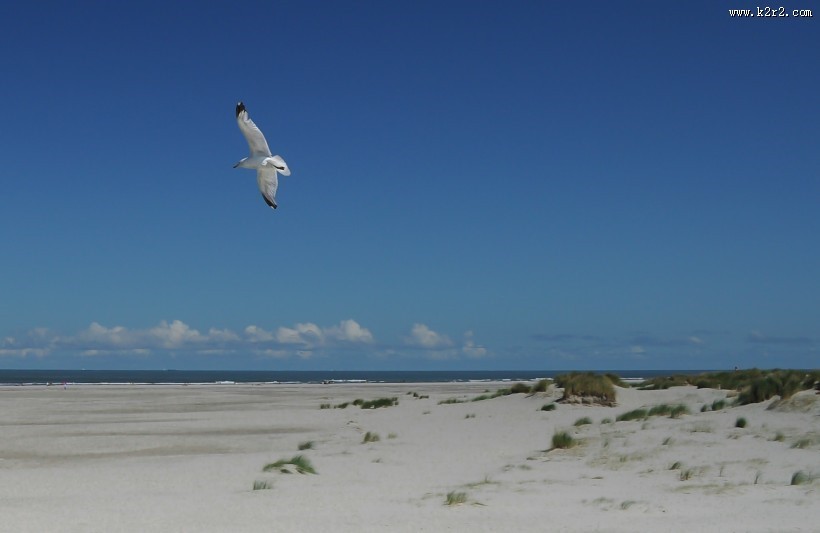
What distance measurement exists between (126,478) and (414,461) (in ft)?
17.0

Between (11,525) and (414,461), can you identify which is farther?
(414,461)

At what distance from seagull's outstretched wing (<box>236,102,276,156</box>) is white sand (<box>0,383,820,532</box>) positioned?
18.8ft

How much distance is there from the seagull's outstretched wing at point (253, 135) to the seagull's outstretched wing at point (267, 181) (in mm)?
321

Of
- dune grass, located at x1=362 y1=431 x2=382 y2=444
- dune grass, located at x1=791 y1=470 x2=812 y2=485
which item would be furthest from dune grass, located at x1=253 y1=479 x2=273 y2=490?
dune grass, located at x1=362 y1=431 x2=382 y2=444

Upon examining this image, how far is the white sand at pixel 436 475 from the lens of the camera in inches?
370

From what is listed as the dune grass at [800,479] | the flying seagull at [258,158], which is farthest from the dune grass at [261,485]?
the dune grass at [800,479]

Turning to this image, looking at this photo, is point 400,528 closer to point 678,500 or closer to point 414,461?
point 678,500

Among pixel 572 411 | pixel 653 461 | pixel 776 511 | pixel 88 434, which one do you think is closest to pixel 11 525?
pixel 776 511

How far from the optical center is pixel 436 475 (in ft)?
45.6

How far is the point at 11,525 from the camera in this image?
9172 mm

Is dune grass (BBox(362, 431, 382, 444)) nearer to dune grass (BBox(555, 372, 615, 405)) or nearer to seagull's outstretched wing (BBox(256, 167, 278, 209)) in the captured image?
seagull's outstretched wing (BBox(256, 167, 278, 209))

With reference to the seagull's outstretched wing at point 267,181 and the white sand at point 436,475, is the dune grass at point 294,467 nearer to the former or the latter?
the white sand at point 436,475

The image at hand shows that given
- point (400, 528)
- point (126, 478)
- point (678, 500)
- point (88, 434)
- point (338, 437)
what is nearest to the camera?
point (400, 528)

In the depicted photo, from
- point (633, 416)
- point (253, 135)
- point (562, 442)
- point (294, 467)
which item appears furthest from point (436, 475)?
point (633, 416)
